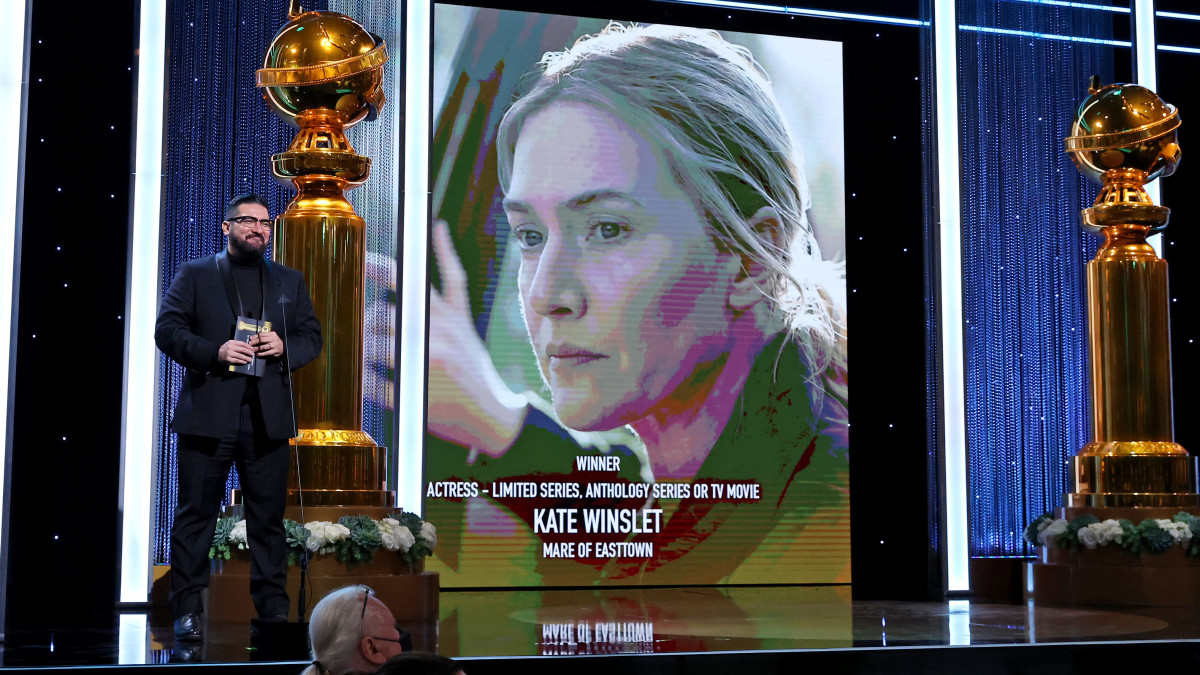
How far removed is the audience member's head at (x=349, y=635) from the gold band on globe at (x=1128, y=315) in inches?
170

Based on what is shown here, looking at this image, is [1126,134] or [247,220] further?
[1126,134]

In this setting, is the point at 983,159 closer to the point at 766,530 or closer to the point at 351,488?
the point at 766,530

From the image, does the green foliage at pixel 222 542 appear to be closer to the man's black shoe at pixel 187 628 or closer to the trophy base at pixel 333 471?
the trophy base at pixel 333 471

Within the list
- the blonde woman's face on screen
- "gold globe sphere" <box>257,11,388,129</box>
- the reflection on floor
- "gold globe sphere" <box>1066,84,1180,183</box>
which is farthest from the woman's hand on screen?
"gold globe sphere" <box>1066,84,1180,183</box>

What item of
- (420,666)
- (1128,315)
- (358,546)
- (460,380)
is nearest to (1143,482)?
(1128,315)

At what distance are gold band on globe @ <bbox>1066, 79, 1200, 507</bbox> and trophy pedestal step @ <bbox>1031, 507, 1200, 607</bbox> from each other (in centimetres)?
17

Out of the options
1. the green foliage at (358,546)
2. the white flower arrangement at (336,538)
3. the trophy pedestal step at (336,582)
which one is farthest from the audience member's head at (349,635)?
the green foliage at (358,546)

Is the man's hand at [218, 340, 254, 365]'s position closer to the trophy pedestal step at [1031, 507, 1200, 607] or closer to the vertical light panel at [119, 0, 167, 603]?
the vertical light panel at [119, 0, 167, 603]

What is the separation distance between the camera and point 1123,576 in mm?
4992

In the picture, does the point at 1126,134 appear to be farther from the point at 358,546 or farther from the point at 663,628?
the point at 358,546

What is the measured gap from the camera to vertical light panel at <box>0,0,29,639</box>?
378 centimetres

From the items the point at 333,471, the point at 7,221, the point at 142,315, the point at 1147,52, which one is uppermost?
the point at 1147,52

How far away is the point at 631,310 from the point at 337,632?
4.47 meters

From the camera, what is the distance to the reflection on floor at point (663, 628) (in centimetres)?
322
